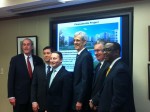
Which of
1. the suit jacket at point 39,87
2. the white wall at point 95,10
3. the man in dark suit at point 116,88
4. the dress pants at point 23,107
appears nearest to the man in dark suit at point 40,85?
the suit jacket at point 39,87

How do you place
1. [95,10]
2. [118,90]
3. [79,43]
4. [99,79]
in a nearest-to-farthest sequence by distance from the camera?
[118,90] < [99,79] < [79,43] < [95,10]

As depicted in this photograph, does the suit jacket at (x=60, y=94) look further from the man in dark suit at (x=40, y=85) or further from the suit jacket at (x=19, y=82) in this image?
the suit jacket at (x=19, y=82)

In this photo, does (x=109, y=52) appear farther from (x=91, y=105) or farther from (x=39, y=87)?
(x=39, y=87)

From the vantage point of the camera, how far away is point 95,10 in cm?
349

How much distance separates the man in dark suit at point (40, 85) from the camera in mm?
3311

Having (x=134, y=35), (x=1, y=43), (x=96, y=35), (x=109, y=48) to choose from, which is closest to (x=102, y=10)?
(x=96, y=35)

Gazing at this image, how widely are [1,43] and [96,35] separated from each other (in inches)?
86.0

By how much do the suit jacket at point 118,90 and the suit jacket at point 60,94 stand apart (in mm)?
688

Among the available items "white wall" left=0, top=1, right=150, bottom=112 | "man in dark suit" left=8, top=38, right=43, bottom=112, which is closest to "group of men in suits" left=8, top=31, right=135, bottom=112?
"man in dark suit" left=8, top=38, right=43, bottom=112

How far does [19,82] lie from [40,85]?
0.44 metres

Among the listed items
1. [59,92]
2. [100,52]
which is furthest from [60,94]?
[100,52]

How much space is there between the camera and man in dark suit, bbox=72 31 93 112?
2.93 meters

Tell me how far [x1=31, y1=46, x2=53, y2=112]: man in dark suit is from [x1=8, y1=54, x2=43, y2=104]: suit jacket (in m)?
0.23

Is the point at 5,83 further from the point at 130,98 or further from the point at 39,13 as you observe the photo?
the point at 130,98
